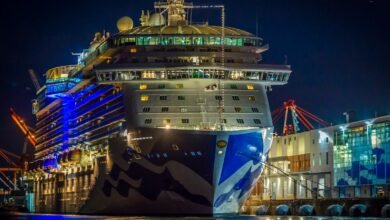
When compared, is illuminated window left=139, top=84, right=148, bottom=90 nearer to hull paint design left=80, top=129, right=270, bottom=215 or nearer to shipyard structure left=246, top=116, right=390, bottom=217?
hull paint design left=80, top=129, right=270, bottom=215

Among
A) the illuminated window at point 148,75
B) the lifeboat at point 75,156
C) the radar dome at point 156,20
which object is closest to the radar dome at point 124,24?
the radar dome at point 156,20

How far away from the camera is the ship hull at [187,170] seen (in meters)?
57.0

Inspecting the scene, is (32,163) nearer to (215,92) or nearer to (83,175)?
(83,175)

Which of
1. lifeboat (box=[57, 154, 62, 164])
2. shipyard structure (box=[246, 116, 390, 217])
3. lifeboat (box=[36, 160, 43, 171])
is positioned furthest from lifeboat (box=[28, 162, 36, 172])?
shipyard structure (box=[246, 116, 390, 217])

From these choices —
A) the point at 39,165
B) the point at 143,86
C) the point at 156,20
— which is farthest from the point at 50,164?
the point at 143,86

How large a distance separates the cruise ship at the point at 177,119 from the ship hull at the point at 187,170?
0.22 feet

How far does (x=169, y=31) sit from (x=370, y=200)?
19.2 m

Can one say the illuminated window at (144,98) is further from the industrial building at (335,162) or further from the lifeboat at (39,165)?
the lifeboat at (39,165)

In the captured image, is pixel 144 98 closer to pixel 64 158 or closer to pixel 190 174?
pixel 190 174

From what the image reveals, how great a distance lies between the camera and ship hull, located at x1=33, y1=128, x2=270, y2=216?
56969 mm

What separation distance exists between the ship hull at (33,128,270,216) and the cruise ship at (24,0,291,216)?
67 millimetres

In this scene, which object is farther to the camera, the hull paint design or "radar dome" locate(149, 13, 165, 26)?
"radar dome" locate(149, 13, 165, 26)

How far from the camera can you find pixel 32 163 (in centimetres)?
10088

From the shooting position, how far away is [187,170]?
57.5 m
